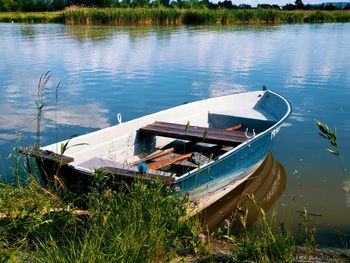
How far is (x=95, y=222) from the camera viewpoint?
333cm

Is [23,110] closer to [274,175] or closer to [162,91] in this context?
[162,91]

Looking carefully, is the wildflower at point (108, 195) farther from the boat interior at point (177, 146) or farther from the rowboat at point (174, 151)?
the boat interior at point (177, 146)

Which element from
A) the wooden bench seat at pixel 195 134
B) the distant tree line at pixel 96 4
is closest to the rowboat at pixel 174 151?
the wooden bench seat at pixel 195 134

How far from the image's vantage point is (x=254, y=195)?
6645 mm

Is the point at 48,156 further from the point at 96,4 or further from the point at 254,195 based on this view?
the point at 96,4

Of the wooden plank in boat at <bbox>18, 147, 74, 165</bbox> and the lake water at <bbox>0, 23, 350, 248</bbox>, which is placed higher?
the wooden plank in boat at <bbox>18, 147, 74, 165</bbox>

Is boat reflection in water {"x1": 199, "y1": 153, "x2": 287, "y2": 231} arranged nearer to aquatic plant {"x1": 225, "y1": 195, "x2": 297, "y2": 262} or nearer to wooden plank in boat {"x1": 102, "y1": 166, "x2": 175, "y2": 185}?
wooden plank in boat {"x1": 102, "y1": 166, "x2": 175, "y2": 185}

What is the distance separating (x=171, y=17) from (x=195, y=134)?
127 ft

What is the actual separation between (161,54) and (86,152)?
16.6 m

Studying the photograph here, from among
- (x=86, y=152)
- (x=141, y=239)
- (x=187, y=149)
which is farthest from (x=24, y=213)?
(x=187, y=149)

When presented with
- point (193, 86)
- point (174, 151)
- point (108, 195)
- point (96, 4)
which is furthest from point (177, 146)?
point (96, 4)

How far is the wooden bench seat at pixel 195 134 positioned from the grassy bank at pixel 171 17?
3635 centimetres

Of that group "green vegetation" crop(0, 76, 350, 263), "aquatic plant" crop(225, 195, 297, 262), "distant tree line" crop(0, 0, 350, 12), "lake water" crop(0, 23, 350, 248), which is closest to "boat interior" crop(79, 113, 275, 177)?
"lake water" crop(0, 23, 350, 248)

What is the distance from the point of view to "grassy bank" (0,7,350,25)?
41969 mm
